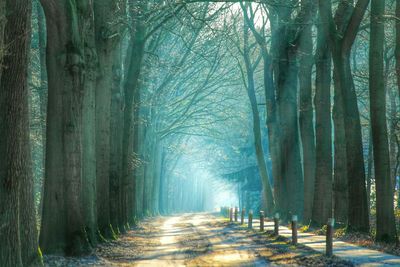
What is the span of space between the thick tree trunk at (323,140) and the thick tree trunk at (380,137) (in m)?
5.29

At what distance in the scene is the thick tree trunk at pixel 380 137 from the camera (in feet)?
58.8

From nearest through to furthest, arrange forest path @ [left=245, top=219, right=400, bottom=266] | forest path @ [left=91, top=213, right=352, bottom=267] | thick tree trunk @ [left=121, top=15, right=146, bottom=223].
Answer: forest path @ [left=245, top=219, right=400, bottom=266]
forest path @ [left=91, top=213, right=352, bottom=267]
thick tree trunk @ [left=121, top=15, right=146, bottom=223]

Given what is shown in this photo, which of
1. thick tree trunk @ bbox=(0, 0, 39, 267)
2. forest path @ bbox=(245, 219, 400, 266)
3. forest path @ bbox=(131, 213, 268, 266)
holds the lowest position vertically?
forest path @ bbox=(131, 213, 268, 266)

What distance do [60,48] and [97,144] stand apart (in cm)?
583

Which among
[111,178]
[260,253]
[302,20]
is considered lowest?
[260,253]

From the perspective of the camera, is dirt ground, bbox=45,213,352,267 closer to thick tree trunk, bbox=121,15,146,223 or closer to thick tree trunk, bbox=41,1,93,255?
thick tree trunk, bbox=41,1,93,255

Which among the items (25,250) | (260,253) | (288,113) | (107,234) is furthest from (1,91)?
(288,113)

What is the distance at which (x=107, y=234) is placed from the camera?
2122cm

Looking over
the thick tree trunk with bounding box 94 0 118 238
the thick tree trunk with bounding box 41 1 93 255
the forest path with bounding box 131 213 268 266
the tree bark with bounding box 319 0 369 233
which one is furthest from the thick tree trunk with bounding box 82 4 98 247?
the tree bark with bounding box 319 0 369 233

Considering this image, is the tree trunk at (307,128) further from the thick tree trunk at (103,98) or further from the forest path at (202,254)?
the thick tree trunk at (103,98)

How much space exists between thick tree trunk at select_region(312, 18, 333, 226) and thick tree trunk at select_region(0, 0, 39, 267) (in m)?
14.0

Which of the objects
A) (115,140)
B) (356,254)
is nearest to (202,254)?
(356,254)

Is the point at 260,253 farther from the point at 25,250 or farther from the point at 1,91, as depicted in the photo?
the point at 1,91

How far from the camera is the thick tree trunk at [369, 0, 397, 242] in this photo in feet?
58.8
